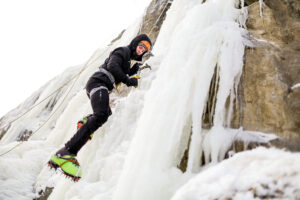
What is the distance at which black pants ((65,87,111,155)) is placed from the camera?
105 inches

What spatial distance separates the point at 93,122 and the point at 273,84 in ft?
6.70

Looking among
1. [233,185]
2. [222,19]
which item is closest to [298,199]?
[233,185]

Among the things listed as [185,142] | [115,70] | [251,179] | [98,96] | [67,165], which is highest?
[115,70]

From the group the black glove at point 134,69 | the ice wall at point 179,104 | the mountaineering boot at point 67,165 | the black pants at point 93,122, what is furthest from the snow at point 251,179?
the black glove at point 134,69

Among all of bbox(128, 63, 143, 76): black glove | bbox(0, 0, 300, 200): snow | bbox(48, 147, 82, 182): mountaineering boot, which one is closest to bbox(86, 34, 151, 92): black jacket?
bbox(128, 63, 143, 76): black glove

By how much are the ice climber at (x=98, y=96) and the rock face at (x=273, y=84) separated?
1.51 meters

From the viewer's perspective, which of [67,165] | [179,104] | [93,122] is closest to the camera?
[179,104]

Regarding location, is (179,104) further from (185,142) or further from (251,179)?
(251,179)

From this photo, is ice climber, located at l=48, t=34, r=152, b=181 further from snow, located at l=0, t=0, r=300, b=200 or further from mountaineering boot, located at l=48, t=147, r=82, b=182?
snow, located at l=0, t=0, r=300, b=200

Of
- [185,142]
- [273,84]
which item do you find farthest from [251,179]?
[273,84]

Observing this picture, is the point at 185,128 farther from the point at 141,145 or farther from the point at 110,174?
the point at 110,174

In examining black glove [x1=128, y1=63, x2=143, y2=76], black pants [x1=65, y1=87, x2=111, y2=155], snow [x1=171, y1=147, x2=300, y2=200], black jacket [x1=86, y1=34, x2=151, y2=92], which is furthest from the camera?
black glove [x1=128, y1=63, x2=143, y2=76]

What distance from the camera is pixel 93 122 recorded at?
277 cm

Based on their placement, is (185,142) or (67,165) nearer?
(185,142)
